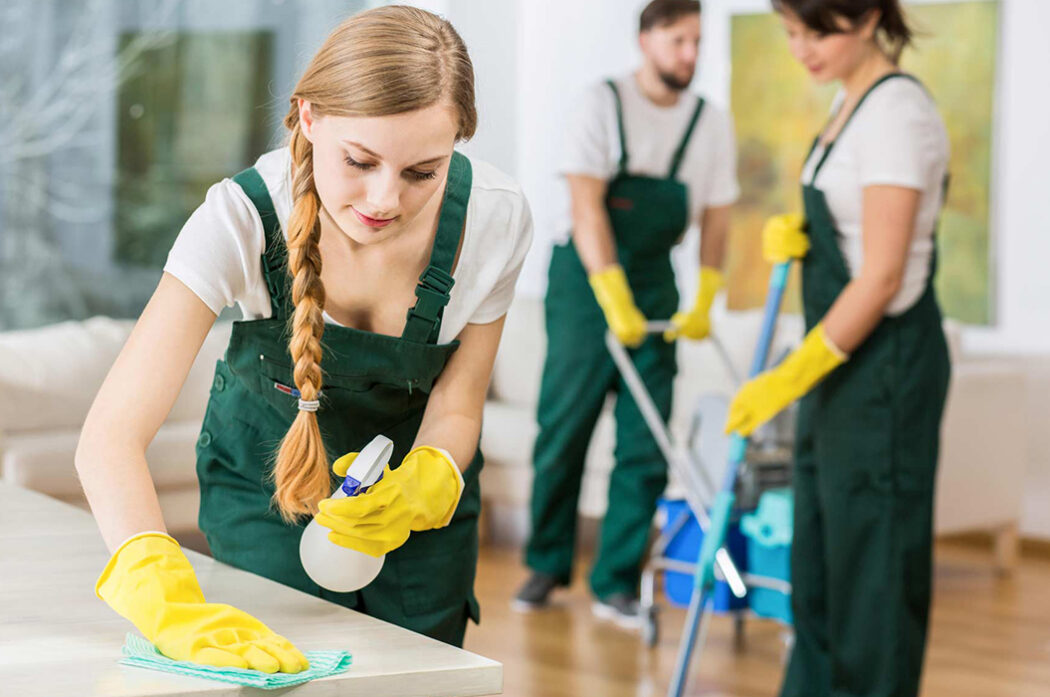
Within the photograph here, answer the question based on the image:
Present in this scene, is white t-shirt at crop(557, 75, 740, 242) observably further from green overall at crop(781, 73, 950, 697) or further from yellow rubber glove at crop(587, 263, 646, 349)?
green overall at crop(781, 73, 950, 697)

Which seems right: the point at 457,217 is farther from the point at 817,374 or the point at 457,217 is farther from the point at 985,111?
the point at 985,111

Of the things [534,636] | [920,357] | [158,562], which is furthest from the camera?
[534,636]

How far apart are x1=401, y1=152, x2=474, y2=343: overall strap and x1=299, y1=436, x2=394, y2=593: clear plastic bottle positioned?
0.61 ft

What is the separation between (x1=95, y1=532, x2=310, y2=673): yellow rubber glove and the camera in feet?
3.66

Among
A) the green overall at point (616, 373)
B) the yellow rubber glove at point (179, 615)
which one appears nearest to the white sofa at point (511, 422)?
the green overall at point (616, 373)

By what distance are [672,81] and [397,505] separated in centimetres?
244

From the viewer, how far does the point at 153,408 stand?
4.42ft

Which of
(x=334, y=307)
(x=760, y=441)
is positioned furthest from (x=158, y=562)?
(x=760, y=441)

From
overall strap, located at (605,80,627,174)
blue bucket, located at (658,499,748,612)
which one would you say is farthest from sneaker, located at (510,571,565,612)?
overall strap, located at (605,80,627,174)

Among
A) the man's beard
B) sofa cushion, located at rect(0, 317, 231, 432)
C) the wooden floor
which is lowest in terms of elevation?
the wooden floor

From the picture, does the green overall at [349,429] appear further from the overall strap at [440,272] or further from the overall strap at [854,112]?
the overall strap at [854,112]

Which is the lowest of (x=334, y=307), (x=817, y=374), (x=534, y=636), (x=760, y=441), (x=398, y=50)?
A: (x=534, y=636)

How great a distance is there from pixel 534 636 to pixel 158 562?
2.47 metres

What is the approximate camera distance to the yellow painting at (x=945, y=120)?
4.95 meters
